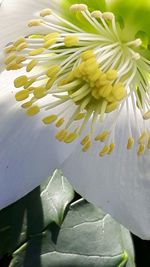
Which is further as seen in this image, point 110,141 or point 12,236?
point 12,236

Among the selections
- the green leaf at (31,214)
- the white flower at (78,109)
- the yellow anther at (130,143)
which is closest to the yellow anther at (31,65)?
the white flower at (78,109)

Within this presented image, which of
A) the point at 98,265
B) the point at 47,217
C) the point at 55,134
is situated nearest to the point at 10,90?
the point at 55,134

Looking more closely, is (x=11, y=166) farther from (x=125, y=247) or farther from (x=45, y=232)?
(x=125, y=247)

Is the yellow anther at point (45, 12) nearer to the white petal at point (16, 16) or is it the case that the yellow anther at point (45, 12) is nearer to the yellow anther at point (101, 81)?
the white petal at point (16, 16)

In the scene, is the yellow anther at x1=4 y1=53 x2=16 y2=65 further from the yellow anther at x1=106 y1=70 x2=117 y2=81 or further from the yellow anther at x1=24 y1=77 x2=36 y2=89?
the yellow anther at x1=106 y1=70 x2=117 y2=81

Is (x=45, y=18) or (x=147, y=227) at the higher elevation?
(x=45, y=18)

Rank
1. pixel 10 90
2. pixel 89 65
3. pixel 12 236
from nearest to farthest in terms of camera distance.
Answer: pixel 89 65 < pixel 10 90 < pixel 12 236

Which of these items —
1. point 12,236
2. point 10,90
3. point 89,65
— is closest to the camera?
point 89,65

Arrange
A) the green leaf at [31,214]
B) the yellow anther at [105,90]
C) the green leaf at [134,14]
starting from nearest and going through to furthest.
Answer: the yellow anther at [105,90], the green leaf at [134,14], the green leaf at [31,214]
